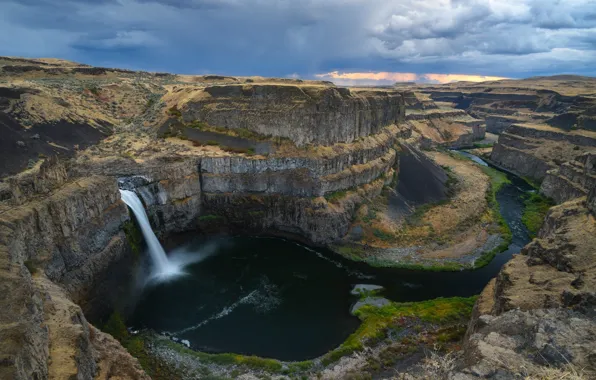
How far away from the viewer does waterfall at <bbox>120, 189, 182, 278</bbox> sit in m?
36.8

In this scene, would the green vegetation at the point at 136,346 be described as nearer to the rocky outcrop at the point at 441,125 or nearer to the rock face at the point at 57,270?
the rock face at the point at 57,270

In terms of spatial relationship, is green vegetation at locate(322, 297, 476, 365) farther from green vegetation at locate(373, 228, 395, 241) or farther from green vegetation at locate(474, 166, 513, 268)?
green vegetation at locate(373, 228, 395, 241)

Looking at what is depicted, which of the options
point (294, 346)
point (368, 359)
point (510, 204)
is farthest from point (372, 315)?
point (510, 204)

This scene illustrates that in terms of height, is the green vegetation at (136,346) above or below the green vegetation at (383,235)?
below

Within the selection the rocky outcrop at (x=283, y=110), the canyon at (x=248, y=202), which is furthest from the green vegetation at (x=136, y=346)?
the rocky outcrop at (x=283, y=110)

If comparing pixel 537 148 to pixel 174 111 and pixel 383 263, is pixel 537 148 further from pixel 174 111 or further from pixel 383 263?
pixel 174 111

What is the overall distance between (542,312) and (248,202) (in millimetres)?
32981

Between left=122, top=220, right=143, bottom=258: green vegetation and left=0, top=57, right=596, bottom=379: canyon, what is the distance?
10.0 inches

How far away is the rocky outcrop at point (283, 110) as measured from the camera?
46.7 metres

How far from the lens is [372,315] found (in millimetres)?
31312

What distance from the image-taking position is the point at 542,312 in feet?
63.5

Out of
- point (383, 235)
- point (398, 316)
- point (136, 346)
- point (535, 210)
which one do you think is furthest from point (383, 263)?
point (535, 210)

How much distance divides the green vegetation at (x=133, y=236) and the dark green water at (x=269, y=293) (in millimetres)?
4144

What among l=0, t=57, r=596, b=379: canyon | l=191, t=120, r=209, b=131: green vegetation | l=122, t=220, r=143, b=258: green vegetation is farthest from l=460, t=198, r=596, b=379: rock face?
l=191, t=120, r=209, b=131: green vegetation
